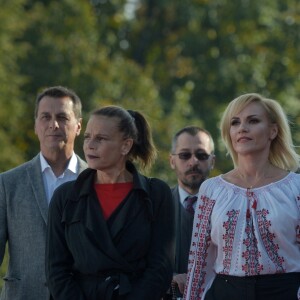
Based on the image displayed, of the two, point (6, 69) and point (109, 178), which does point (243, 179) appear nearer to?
point (109, 178)

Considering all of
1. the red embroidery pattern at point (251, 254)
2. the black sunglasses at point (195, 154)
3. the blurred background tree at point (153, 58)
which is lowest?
the red embroidery pattern at point (251, 254)

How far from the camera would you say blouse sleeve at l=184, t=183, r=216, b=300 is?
6762mm

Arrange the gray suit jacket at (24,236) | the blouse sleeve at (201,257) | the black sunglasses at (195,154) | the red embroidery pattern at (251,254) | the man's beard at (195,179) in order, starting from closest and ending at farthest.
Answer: the red embroidery pattern at (251,254)
the blouse sleeve at (201,257)
the gray suit jacket at (24,236)
the man's beard at (195,179)
the black sunglasses at (195,154)

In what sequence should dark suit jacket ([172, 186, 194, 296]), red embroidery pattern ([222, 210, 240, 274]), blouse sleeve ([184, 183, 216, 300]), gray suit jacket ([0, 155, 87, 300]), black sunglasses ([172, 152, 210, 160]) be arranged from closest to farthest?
red embroidery pattern ([222, 210, 240, 274]), blouse sleeve ([184, 183, 216, 300]), gray suit jacket ([0, 155, 87, 300]), dark suit jacket ([172, 186, 194, 296]), black sunglasses ([172, 152, 210, 160])

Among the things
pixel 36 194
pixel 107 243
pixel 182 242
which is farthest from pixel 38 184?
pixel 107 243

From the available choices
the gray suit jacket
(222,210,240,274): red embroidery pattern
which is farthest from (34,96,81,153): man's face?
(222,210,240,274): red embroidery pattern

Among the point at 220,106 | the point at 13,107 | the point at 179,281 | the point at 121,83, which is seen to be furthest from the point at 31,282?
the point at 220,106

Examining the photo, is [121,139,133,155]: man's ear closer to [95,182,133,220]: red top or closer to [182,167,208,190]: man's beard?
[95,182,133,220]: red top

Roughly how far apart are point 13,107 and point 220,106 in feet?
32.1

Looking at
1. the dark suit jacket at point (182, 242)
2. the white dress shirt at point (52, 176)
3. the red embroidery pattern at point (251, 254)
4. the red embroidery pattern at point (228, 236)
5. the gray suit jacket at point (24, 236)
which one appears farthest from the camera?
the dark suit jacket at point (182, 242)

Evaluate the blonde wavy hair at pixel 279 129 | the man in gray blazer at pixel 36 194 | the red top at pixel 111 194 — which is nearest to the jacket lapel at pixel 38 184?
the man in gray blazer at pixel 36 194

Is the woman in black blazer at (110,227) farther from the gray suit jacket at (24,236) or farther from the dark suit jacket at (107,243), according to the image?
the gray suit jacket at (24,236)

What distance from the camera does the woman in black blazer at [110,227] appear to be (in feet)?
21.3

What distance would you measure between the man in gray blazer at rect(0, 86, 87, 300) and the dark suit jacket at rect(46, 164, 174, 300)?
699 millimetres
